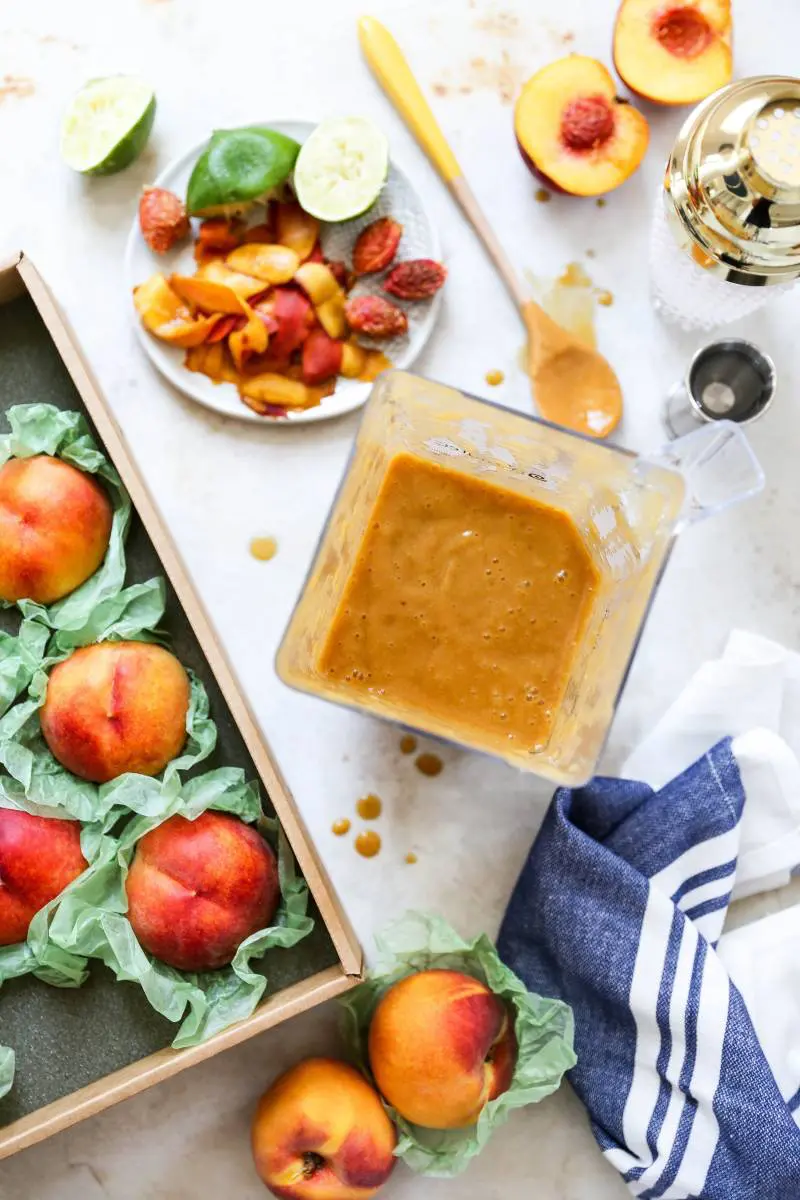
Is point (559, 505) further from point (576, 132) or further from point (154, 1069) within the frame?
point (154, 1069)

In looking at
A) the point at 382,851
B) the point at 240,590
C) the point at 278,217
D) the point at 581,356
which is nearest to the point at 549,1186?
the point at 382,851

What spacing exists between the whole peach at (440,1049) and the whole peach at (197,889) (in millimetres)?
183

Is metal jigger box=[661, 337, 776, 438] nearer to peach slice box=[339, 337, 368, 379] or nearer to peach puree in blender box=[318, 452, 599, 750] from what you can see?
peach puree in blender box=[318, 452, 599, 750]

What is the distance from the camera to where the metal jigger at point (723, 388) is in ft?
4.19

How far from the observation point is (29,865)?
1126 mm

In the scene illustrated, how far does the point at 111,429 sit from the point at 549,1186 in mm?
1000

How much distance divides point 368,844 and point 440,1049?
25 centimetres

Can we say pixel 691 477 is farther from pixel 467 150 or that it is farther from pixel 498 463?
pixel 467 150

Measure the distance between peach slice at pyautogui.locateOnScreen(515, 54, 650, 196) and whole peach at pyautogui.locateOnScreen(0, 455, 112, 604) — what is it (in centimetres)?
64

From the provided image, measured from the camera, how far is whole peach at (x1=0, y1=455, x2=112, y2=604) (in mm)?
1152

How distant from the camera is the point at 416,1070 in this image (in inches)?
44.9

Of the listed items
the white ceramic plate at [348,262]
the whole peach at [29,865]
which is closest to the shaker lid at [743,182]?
the white ceramic plate at [348,262]

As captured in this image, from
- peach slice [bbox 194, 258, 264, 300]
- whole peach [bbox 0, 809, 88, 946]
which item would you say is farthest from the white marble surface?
whole peach [bbox 0, 809, 88, 946]

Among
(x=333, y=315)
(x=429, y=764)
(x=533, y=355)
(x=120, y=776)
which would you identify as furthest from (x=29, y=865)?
(x=533, y=355)
